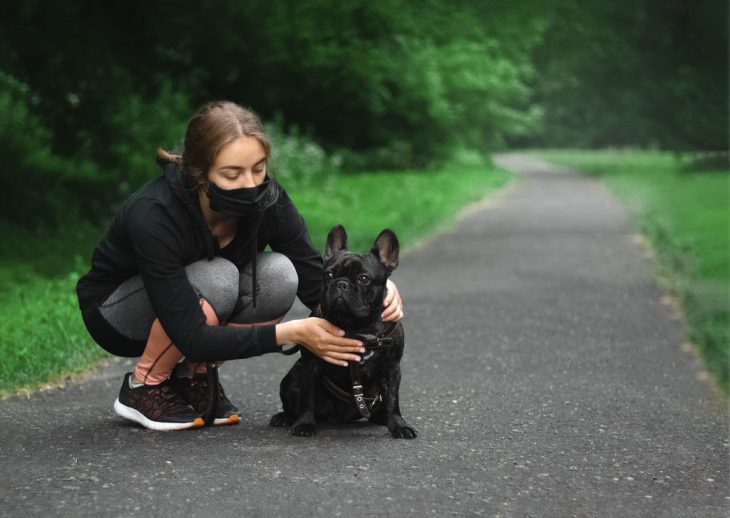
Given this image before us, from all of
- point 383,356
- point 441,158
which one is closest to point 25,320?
point 383,356

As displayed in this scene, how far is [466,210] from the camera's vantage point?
1972 cm

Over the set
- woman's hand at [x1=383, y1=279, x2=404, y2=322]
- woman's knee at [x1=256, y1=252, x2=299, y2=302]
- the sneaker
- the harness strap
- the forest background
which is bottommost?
the sneaker

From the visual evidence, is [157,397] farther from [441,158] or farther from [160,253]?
[441,158]

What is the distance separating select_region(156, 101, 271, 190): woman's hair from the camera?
4.36 m

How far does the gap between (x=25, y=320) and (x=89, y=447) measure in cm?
292

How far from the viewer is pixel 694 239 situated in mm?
12922

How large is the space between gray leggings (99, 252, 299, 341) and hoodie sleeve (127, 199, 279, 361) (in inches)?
8.0

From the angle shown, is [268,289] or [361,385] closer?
[361,385]

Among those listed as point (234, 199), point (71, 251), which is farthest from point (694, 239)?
point (234, 199)

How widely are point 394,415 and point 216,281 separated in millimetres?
983

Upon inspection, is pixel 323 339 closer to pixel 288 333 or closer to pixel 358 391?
pixel 288 333

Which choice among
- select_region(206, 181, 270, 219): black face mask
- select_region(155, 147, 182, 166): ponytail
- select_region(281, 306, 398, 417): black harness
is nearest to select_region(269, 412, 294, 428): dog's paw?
select_region(281, 306, 398, 417): black harness

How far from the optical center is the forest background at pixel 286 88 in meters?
11.4

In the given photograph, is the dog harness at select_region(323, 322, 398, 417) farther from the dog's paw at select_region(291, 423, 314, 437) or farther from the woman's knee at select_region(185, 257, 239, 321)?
the woman's knee at select_region(185, 257, 239, 321)
